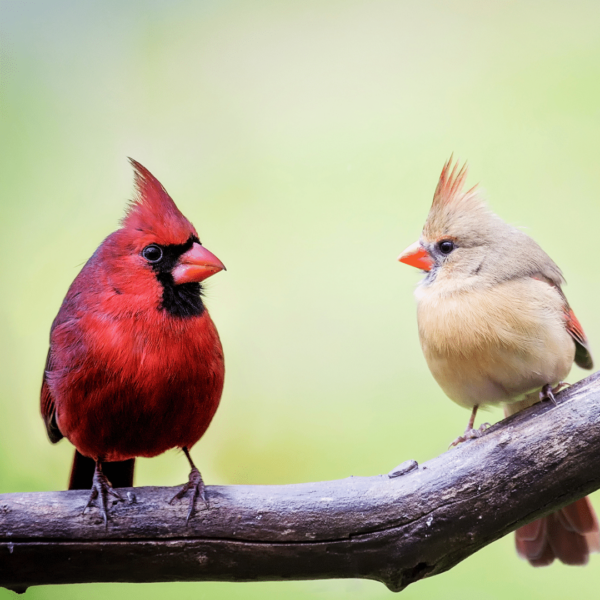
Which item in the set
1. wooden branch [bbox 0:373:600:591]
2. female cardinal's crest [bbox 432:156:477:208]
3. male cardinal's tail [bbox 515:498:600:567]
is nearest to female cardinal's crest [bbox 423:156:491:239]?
female cardinal's crest [bbox 432:156:477:208]

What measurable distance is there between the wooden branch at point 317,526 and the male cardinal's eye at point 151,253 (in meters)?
0.55

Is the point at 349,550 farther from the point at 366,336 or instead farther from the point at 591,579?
the point at 591,579

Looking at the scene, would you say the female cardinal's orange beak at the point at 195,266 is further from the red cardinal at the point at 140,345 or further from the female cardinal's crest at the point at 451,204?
the female cardinal's crest at the point at 451,204

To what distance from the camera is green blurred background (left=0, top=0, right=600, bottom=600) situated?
240 cm

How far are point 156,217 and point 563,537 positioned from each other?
136 centimetres

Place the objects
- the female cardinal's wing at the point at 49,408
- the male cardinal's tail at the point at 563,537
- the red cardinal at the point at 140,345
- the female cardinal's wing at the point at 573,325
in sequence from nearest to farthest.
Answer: the red cardinal at the point at 140,345 → the female cardinal's wing at the point at 49,408 → the female cardinal's wing at the point at 573,325 → the male cardinal's tail at the point at 563,537

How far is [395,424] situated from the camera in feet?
7.91

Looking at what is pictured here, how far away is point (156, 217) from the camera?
1.66 m

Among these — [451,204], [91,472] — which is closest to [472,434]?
[451,204]

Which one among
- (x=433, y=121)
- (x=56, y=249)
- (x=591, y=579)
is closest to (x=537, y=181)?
(x=433, y=121)

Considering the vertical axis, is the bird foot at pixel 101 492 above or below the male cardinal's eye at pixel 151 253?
below

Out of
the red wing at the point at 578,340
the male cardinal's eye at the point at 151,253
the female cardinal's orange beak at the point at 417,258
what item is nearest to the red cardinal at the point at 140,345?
the male cardinal's eye at the point at 151,253

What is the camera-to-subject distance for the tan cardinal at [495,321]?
173cm

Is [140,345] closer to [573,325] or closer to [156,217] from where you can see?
[156,217]
